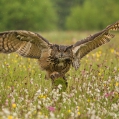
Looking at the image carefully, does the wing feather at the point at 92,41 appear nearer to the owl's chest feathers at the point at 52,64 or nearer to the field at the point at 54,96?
the owl's chest feathers at the point at 52,64

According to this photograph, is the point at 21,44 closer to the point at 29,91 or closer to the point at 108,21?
the point at 29,91

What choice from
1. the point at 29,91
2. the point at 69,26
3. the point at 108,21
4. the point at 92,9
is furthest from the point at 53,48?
the point at 69,26

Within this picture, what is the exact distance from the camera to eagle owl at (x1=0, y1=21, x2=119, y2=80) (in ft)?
26.7

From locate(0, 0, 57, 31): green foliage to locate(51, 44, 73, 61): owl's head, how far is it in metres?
48.7

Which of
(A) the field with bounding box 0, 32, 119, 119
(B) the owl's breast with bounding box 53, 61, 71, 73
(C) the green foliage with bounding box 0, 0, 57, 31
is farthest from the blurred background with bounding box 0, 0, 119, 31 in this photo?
(B) the owl's breast with bounding box 53, 61, 71, 73

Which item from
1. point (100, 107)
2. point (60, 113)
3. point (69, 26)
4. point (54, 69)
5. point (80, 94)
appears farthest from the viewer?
point (69, 26)

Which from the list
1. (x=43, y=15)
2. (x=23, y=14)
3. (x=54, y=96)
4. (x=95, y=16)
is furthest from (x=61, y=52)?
(x=95, y=16)

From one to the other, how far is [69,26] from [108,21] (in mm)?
13161

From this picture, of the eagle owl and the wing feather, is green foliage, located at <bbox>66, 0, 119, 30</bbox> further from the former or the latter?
the eagle owl

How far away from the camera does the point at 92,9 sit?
228ft

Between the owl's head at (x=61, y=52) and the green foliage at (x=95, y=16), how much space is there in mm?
52572

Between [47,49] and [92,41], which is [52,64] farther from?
[92,41]

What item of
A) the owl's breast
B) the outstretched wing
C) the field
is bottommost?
the field

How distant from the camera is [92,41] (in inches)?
351
